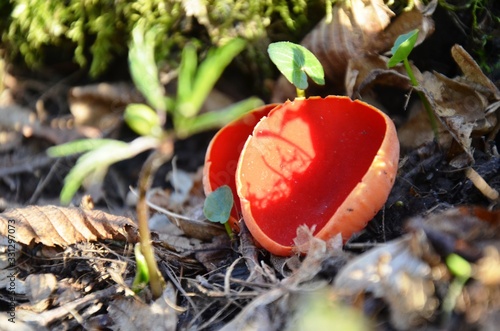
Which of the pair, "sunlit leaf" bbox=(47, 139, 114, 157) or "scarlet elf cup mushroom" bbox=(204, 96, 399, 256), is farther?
"scarlet elf cup mushroom" bbox=(204, 96, 399, 256)

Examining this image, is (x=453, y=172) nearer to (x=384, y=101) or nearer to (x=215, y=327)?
(x=384, y=101)

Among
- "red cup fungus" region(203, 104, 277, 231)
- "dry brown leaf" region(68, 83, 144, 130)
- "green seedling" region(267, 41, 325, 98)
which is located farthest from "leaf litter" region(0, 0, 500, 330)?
"dry brown leaf" region(68, 83, 144, 130)

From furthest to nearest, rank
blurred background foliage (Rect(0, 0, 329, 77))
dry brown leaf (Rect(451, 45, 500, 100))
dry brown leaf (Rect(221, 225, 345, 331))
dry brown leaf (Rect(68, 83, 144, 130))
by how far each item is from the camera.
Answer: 1. dry brown leaf (Rect(68, 83, 144, 130))
2. blurred background foliage (Rect(0, 0, 329, 77))
3. dry brown leaf (Rect(451, 45, 500, 100))
4. dry brown leaf (Rect(221, 225, 345, 331))

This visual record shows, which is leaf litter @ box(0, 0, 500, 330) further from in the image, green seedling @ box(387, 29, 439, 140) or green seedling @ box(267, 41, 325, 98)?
green seedling @ box(267, 41, 325, 98)

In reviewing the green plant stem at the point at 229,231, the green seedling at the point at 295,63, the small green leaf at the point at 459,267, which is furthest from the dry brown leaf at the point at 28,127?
the small green leaf at the point at 459,267

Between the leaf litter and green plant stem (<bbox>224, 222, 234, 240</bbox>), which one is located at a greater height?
the leaf litter

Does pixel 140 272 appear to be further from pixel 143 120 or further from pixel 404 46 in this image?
pixel 404 46

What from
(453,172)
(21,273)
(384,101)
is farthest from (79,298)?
(384,101)

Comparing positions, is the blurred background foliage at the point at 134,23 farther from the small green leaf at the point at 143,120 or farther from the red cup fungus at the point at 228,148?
the small green leaf at the point at 143,120
